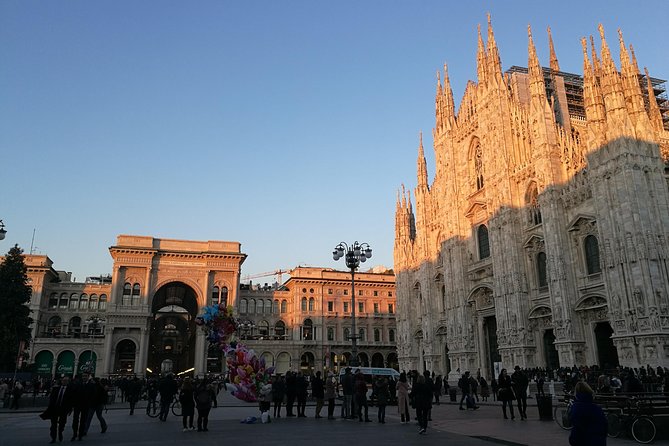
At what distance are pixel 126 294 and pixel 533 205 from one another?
48266 mm

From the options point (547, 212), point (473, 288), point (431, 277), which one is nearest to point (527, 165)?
point (547, 212)

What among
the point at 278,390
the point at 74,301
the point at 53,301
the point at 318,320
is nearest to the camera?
the point at 278,390

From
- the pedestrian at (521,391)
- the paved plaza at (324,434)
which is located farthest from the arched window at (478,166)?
the paved plaza at (324,434)

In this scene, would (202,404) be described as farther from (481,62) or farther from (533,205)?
(481,62)

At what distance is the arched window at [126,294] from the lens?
6250cm

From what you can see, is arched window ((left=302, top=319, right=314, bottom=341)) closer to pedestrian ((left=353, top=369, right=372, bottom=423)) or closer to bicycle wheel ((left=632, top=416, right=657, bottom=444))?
pedestrian ((left=353, top=369, right=372, bottom=423))

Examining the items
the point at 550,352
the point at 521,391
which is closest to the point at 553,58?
the point at 550,352

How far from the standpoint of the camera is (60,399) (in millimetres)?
11906

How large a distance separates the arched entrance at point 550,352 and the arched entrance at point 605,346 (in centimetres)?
348

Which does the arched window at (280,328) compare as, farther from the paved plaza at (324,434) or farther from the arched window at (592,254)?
the paved plaza at (324,434)

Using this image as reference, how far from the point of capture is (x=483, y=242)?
1741 inches

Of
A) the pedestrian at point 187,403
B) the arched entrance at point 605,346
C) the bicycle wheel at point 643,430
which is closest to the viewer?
the bicycle wheel at point 643,430

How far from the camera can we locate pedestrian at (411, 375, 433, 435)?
513 inches

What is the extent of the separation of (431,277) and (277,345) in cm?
2738
